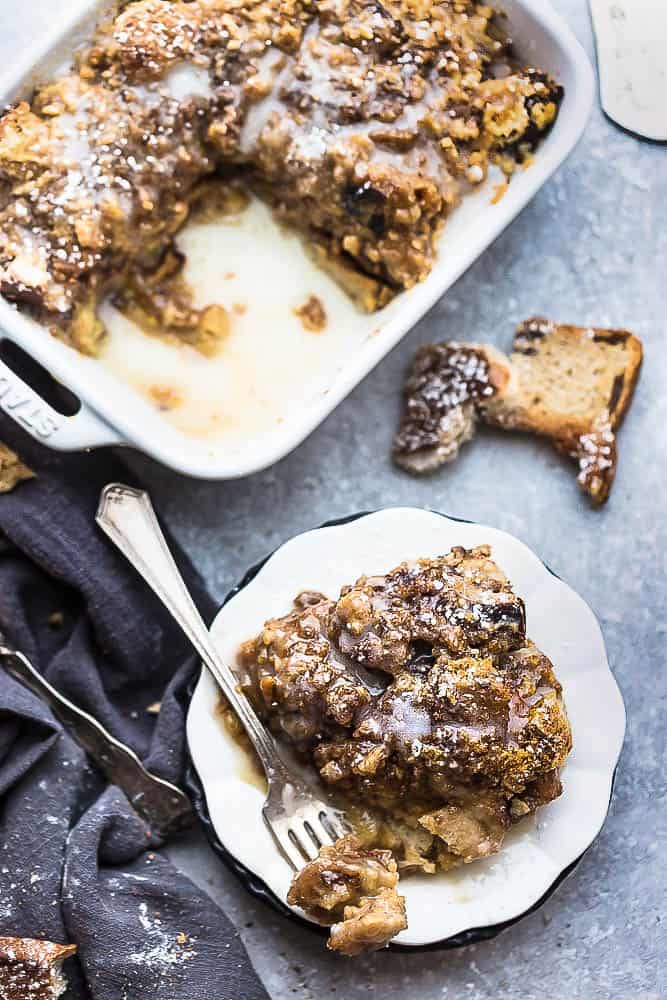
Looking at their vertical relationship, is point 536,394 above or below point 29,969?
below

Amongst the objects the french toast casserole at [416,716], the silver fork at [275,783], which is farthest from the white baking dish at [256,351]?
→ the french toast casserole at [416,716]

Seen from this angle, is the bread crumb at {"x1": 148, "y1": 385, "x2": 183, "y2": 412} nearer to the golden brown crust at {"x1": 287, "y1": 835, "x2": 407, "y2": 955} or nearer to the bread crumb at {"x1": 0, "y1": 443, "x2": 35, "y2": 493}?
the bread crumb at {"x1": 0, "y1": 443, "x2": 35, "y2": 493}

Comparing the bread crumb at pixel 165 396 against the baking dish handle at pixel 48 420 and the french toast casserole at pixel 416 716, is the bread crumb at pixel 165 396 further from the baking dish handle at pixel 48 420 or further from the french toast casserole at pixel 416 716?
the french toast casserole at pixel 416 716

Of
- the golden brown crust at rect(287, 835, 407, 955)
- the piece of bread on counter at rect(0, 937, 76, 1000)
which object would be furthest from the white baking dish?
the piece of bread on counter at rect(0, 937, 76, 1000)

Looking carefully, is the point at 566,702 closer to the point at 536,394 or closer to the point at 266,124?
the point at 536,394

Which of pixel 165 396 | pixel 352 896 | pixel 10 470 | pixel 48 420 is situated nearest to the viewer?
pixel 352 896

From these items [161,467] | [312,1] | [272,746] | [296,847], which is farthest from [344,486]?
[312,1]

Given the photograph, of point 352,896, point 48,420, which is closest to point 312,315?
point 48,420
